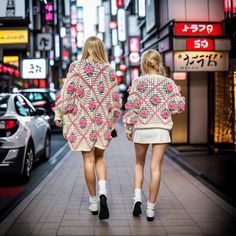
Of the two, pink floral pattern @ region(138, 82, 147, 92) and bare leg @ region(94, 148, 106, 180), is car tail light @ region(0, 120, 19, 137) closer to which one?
bare leg @ region(94, 148, 106, 180)

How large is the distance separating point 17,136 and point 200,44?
5.56m

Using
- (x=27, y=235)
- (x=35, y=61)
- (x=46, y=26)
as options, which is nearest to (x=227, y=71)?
(x=27, y=235)

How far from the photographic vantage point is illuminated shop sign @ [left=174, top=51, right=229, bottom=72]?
39.0 ft

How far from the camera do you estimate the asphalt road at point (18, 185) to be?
6809 millimetres

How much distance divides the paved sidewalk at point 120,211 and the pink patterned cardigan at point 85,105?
92 centimetres

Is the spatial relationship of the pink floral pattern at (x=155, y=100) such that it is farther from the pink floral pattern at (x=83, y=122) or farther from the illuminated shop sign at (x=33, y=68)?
the illuminated shop sign at (x=33, y=68)

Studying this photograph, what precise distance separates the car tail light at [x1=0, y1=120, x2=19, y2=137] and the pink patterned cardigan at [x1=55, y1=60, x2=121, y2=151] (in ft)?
9.28

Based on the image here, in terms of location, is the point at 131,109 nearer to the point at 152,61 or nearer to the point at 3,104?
the point at 152,61

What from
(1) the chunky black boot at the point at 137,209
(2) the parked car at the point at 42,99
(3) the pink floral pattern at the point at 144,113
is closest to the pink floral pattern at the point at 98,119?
(3) the pink floral pattern at the point at 144,113

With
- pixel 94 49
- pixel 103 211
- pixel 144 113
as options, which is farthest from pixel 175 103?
pixel 103 211

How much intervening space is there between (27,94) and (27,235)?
1425 cm

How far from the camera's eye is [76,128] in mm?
5684

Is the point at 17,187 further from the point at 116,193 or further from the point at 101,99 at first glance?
the point at 101,99

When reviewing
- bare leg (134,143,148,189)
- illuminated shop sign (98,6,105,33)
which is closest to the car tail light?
bare leg (134,143,148,189)
